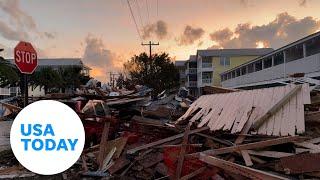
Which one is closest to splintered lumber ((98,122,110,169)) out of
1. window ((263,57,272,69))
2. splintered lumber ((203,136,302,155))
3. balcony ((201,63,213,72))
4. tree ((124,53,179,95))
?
splintered lumber ((203,136,302,155))

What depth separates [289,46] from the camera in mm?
31312

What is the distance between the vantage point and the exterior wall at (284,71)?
25.2m

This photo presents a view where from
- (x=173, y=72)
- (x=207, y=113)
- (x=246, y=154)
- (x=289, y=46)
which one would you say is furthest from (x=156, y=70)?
(x=246, y=154)

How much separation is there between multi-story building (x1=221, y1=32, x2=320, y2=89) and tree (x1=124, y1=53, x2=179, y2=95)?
1181cm

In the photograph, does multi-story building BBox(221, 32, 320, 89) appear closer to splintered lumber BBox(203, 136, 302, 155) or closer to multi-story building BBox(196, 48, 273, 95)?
splintered lumber BBox(203, 136, 302, 155)

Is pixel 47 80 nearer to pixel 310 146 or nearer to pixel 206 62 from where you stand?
pixel 206 62

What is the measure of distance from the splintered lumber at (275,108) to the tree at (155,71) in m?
50.2

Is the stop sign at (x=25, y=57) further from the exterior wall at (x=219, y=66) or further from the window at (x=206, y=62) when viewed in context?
the window at (x=206, y=62)

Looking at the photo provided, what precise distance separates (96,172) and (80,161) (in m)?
0.93

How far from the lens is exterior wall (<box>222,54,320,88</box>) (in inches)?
992

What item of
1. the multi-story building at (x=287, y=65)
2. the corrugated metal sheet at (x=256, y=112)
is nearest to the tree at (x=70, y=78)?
the multi-story building at (x=287, y=65)

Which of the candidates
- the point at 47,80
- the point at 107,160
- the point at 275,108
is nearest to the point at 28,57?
the point at 107,160

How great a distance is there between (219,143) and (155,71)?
180ft

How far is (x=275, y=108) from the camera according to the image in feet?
30.8
